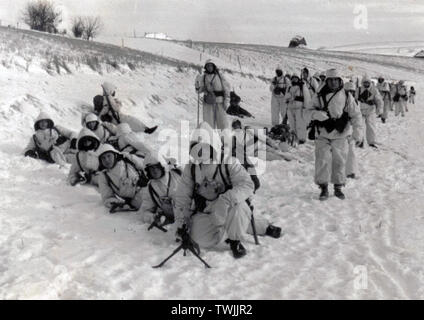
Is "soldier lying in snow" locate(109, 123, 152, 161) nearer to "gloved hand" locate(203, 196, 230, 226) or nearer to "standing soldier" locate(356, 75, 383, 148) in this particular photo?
"gloved hand" locate(203, 196, 230, 226)

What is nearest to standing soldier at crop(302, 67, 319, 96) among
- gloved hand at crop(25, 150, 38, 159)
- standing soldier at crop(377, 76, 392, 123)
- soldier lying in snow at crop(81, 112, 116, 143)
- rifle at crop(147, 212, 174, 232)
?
standing soldier at crop(377, 76, 392, 123)

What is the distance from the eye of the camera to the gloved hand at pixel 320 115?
23.3 ft

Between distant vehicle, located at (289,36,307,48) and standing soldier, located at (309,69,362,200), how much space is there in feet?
238

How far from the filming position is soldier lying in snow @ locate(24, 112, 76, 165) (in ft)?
28.6

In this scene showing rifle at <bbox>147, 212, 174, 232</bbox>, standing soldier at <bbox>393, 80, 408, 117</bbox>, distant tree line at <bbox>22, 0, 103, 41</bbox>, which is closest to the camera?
rifle at <bbox>147, 212, 174, 232</bbox>

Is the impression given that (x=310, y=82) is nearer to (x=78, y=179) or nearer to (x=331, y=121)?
(x=331, y=121)

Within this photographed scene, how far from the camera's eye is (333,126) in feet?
23.4

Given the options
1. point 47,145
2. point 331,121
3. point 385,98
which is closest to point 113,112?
point 47,145

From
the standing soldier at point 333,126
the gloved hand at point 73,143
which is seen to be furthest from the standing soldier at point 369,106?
the gloved hand at point 73,143

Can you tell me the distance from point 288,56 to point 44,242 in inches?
2014

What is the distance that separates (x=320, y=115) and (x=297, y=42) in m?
74.4

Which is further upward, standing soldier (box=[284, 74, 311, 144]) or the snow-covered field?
standing soldier (box=[284, 74, 311, 144])

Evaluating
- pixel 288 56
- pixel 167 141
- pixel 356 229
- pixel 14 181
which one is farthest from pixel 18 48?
pixel 288 56

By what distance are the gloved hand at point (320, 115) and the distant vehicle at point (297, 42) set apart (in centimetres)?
7264
